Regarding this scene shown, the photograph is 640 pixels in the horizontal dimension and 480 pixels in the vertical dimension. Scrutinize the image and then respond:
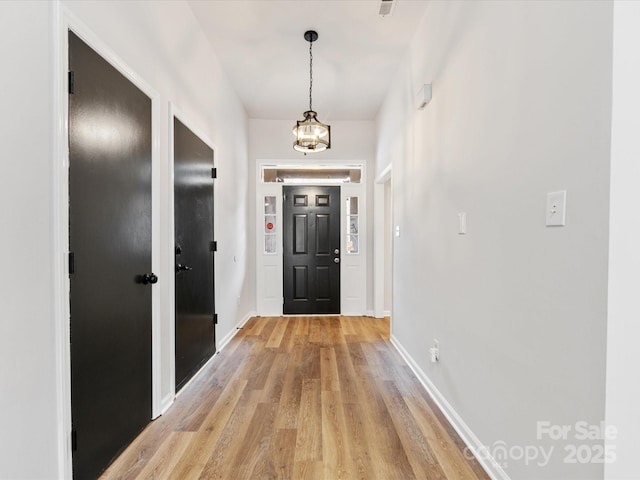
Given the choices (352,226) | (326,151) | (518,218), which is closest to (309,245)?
(352,226)

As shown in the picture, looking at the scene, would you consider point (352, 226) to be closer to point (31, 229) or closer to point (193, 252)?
point (193, 252)

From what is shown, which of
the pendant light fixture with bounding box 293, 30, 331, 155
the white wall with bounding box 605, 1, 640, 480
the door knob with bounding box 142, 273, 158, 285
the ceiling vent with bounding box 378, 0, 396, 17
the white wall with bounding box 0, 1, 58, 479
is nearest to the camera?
the white wall with bounding box 605, 1, 640, 480

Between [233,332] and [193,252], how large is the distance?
159cm

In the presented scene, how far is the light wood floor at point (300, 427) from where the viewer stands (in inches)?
64.8

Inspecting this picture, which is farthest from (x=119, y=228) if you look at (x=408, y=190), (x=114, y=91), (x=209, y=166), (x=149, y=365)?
(x=408, y=190)

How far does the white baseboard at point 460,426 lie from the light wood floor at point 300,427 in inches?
1.6

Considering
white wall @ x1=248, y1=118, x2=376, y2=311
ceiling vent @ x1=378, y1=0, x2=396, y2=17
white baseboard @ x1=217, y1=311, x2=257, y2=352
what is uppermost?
ceiling vent @ x1=378, y1=0, x2=396, y2=17

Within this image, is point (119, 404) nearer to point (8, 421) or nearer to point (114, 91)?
point (8, 421)

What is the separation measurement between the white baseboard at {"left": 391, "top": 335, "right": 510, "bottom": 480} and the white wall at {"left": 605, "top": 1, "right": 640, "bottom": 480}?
2.26ft

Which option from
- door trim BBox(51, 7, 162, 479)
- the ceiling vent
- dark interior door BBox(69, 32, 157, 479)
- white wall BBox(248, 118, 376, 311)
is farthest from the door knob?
white wall BBox(248, 118, 376, 311)

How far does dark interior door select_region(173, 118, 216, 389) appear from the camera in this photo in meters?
2.49

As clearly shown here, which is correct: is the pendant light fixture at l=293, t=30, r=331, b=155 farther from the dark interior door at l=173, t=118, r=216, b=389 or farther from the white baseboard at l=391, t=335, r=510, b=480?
the white baseboard at l=391, t=335, r=510, b=480

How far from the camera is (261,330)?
4246mm

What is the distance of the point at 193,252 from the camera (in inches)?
109
